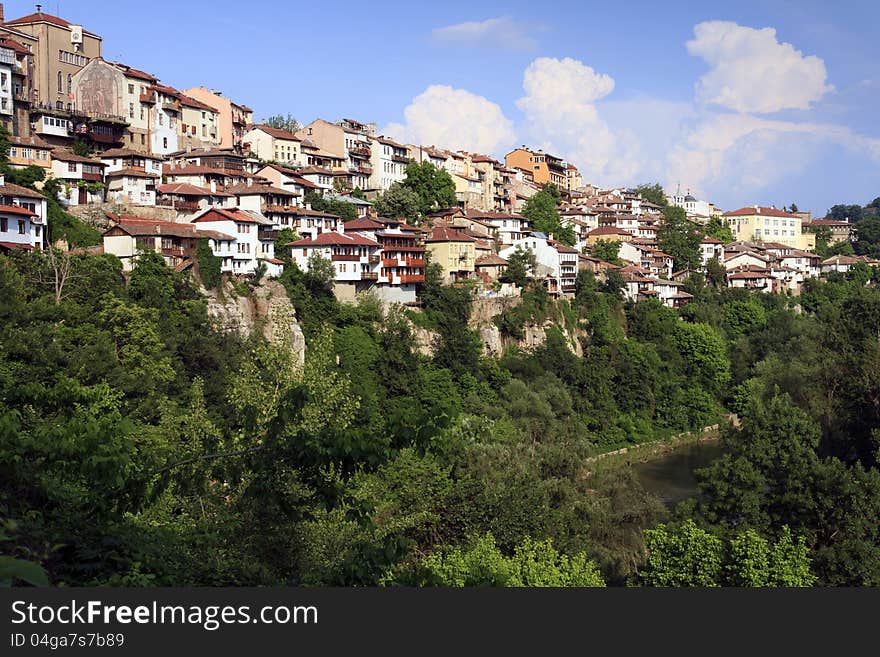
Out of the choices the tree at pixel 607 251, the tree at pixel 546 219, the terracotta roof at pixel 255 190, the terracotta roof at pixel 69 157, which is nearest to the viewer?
the terracotta roof at pixel 69 157

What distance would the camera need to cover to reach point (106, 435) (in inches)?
281

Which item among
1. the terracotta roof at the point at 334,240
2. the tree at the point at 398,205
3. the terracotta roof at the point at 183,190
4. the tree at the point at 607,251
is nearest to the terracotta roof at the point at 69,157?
the terracotta roof at the point at 183,190

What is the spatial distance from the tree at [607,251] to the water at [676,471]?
19086 millimetres

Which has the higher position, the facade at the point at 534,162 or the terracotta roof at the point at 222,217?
the facade at the point at 534,162

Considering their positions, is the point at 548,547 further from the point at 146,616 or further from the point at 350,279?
the point at 350,279

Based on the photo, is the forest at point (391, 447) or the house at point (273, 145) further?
the house at point (273, 145)

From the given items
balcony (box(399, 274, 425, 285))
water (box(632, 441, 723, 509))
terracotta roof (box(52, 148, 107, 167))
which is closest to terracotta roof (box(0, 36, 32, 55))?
terracotta roof (box(52, 148, 107, 167))

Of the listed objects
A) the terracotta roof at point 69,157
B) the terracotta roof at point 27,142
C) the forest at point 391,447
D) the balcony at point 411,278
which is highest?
the terracotta roof at point 27,142

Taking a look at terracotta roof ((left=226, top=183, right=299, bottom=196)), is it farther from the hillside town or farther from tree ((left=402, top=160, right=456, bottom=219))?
tree ((left=402, top=160, right=456, bottom=219))

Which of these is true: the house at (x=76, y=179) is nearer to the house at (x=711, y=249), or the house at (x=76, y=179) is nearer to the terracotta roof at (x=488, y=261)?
the terracotta roof at (x=488, y=261)

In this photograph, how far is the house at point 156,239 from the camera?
104 feet

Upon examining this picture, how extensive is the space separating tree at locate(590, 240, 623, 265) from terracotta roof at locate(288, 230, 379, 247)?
82.8 feet

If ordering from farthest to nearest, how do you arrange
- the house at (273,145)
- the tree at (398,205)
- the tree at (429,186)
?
the tree at (429,186)
the house at (273,145)
the tree at (398,205)

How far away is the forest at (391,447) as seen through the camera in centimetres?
711
